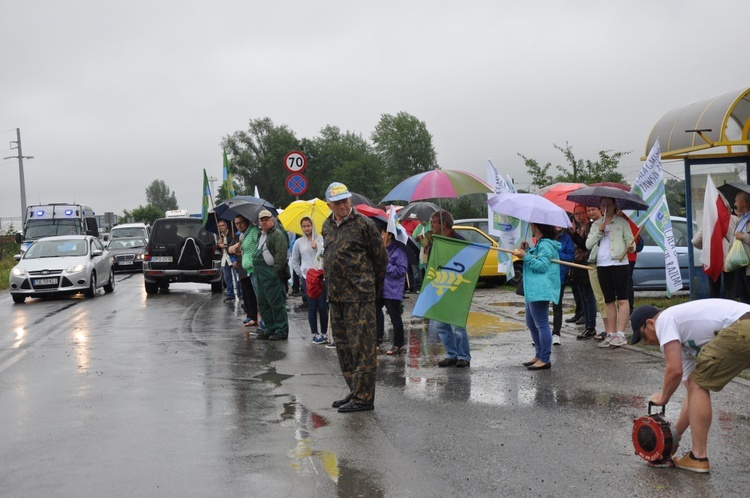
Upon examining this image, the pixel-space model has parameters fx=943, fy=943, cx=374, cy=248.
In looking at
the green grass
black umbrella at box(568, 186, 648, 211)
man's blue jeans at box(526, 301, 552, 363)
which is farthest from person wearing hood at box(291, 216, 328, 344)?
the green grass

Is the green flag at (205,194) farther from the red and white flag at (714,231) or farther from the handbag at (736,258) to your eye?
the handbag at (736,258)

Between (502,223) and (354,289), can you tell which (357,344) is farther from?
(502,223)

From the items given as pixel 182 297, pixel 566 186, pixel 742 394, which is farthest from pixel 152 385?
pixel 182 297

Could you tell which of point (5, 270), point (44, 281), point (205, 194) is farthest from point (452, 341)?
point (5, 270)

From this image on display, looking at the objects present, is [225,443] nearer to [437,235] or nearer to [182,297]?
[437,235]

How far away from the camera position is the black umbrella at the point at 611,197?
11.3m

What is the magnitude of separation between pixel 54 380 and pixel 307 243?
13.8ft

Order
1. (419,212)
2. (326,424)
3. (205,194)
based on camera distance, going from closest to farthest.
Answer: (326,424)
(205,194)
(419,212)

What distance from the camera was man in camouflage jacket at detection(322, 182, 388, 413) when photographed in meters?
8.23

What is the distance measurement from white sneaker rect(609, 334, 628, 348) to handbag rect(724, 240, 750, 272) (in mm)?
1523

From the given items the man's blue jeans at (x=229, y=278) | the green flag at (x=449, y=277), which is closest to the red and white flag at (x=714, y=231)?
the green flag at (x=449, y=277)

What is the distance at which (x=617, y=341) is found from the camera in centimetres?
1157

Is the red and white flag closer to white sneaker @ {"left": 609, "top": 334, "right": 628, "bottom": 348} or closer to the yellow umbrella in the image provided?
white sneaker @ {"left": 609, "top": 334, "right": 628, "bottom": 348}

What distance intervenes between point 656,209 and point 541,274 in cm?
Answer: 312
